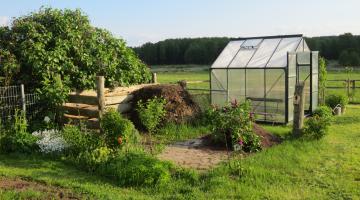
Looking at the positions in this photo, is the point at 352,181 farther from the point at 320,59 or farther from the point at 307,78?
the point at 320,59

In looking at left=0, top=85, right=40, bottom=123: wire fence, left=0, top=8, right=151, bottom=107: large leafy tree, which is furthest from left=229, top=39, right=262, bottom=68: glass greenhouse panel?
left=0, top=85, right=40, bottom=123: wire fence

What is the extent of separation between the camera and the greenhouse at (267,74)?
576 inches

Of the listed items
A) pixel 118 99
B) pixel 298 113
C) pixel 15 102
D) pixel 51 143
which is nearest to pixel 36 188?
pixel 51 143

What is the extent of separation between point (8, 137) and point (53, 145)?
1214 mm

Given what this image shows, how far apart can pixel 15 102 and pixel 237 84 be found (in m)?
7.90

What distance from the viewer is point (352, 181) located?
786cm

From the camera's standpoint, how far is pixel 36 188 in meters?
7.02

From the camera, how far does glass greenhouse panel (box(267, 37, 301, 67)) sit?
14761mm

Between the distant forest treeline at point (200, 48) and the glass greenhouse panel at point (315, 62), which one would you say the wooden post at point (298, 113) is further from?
the distant forest treeline at point (200, 48)

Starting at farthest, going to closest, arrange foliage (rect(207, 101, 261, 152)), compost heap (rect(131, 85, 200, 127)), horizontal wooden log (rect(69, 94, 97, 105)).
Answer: compost heap (rect(131, 85, 200, 127))
horizontal wooden log (rect(69, 94, 97, 105))
foliage (rect(207, 101, 261, 152))

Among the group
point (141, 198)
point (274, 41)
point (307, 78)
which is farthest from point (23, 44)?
point (307, 78)

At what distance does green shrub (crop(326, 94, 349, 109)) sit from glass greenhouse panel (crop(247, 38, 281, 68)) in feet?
11.6

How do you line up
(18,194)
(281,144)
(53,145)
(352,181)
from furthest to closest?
1. (281,144)
2. (53,145)
3. (352,181)
4. (18,194)

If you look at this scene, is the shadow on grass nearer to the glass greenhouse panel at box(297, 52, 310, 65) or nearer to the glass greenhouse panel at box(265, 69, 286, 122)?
the glass greenhouse panel at box(265, 69, 286, 122)
